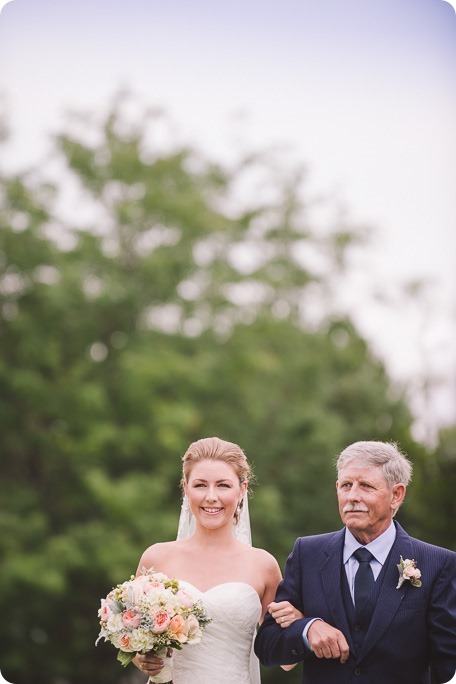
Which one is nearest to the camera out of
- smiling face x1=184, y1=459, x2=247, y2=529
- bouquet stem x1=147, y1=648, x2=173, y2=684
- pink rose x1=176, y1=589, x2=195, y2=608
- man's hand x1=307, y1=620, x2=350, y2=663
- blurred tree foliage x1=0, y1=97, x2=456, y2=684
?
man's hand x1=307, y1=620, x2=350, y2=663

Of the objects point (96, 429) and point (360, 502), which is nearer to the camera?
point (360, 502)

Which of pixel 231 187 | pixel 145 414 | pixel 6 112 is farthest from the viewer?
pixel 231 187

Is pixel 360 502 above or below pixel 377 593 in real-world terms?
above

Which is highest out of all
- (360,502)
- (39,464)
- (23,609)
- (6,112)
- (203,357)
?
(6,112)

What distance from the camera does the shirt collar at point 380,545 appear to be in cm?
379

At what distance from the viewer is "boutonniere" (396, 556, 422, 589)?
3654 millimetres

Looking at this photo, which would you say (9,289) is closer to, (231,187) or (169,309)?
(169,309)

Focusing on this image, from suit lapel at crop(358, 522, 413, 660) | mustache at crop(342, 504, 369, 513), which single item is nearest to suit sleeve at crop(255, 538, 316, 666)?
suit lapel at crop(358, 522, 413, 660)

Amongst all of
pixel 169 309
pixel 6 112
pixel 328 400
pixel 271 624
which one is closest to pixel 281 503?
pixel 328 400

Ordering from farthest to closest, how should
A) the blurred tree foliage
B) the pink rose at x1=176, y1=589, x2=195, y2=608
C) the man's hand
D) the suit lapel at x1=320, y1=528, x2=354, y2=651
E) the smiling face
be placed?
the blurred tree foliage, the smiling face, the pink rose at x1=176, y1=589, x2=195, y2=608, the suit lapel at x1=320, y1=528, x2=354, y2=651, the man's hand

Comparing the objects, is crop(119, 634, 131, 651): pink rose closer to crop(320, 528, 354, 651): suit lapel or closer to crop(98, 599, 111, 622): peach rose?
crop(98, 599, 111, 622): peach rose

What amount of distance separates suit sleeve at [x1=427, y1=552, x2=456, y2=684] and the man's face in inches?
12.4

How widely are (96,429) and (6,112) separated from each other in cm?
582

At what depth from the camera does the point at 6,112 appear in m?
16.4
